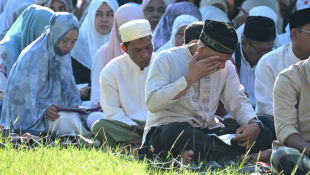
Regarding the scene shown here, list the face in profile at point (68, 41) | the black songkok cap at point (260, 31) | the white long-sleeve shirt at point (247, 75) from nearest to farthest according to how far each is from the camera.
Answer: the face in profile at point (68, 41) → the black songkok cap at point (260, 31) → the white long-sleeve shirt at point (247, 75)

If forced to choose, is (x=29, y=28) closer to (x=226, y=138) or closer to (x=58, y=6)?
(x=58, y=6)

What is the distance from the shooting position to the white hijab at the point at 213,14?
11484 mm

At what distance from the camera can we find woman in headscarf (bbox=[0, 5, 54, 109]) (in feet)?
25.6

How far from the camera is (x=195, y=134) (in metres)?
5.25

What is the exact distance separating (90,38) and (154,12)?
1.06 meters

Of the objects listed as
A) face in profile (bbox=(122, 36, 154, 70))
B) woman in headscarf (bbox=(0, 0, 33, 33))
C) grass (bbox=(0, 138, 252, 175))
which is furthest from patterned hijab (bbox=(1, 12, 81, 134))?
woman in headscarf (bbox=(0, 0, 33, 33))

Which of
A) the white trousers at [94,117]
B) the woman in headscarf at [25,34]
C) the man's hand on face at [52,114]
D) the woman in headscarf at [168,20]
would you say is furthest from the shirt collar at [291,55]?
the woman in headscarf at [25,34]

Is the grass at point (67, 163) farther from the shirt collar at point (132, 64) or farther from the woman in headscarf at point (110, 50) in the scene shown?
the woman in headscarf at point (110, 50)

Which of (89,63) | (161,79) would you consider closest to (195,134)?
(161,79)

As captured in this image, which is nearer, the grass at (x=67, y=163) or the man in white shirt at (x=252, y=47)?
the grass at (x=67, y=163)

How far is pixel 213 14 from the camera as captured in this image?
37.9 ft

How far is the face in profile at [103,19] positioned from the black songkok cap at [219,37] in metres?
4.23

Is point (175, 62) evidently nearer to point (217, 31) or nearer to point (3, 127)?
point (217, 31)

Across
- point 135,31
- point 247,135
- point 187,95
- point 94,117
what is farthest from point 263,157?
point 94,117
